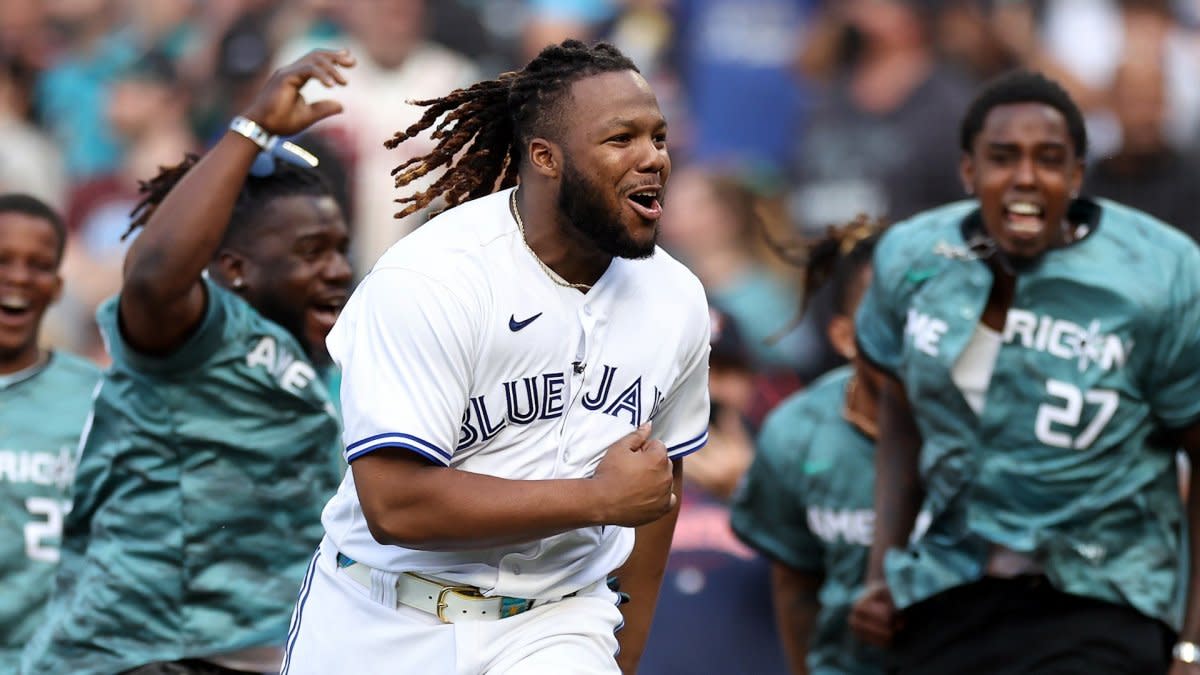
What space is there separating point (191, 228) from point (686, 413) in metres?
1.40

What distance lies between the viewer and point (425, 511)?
4484 mm

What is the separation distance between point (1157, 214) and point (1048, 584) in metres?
3.40

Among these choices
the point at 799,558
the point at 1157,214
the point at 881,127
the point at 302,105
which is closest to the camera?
the point at 302,105

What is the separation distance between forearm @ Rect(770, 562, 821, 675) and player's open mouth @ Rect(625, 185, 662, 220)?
2853 millimetres

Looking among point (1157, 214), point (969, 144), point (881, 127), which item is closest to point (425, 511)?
point (969, 144)

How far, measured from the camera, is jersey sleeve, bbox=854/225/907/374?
644 cm

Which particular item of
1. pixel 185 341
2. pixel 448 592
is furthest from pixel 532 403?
pixel 185 341

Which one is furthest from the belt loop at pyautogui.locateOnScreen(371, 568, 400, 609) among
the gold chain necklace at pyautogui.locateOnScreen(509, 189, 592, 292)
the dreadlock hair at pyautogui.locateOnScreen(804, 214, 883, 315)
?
the dreadlock hair at pyautogui.locateOnScreen(804, 214, 883, 315)

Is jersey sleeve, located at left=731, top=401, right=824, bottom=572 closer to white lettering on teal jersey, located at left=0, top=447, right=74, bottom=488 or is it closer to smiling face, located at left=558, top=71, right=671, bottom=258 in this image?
white lettering on teal jersey, located at left=0, top=447, right=74, bottom=488

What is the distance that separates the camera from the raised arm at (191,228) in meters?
5.40

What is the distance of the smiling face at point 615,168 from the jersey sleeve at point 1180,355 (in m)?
1.90

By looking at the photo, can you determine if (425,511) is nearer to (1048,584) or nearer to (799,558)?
(1048,584)

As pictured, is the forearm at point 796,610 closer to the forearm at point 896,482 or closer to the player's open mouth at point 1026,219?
the forearm at point 896,482

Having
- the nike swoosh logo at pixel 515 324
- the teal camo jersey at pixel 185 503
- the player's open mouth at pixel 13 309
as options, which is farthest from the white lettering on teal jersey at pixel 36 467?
the nike swoosh logo at pixel 515 324
